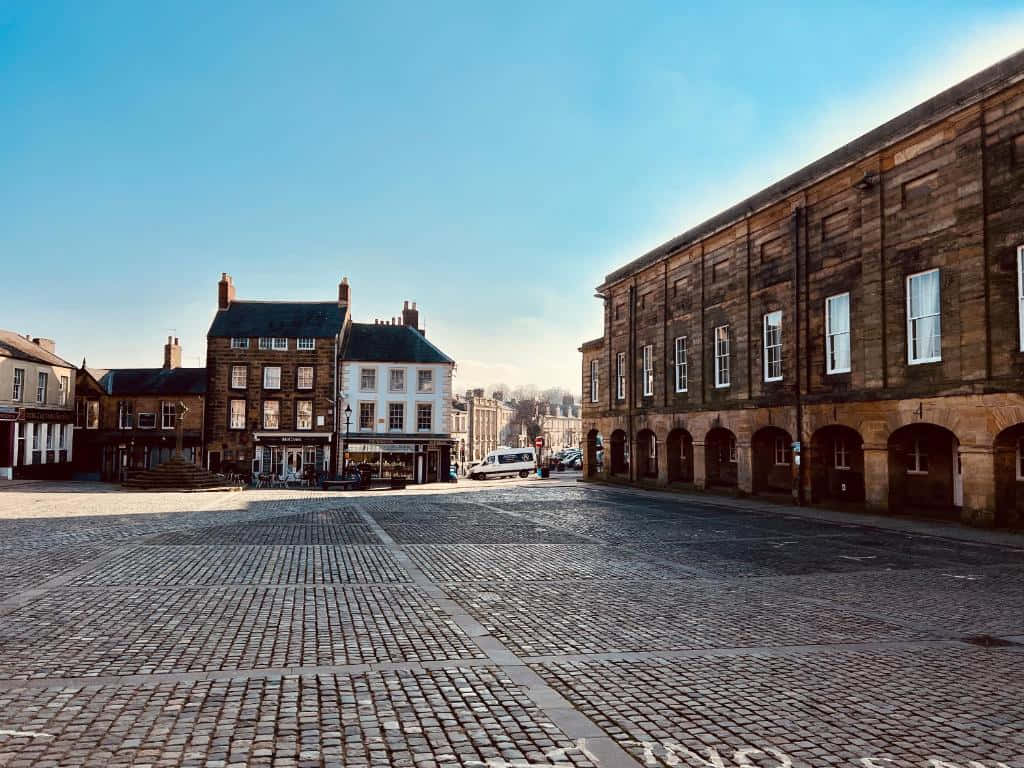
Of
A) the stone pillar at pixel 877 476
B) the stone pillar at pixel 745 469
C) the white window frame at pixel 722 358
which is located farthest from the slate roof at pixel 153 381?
the stone pillar at pixel 877 476

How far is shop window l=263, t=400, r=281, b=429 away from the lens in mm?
47844

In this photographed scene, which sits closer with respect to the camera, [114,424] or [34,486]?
[34,486]

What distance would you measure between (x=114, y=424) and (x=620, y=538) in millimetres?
43369

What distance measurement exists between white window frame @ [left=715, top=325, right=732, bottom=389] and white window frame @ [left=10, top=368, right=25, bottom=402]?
125 ft

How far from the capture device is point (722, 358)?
33.1 metres

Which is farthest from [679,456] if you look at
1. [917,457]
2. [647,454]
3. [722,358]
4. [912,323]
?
[912,323]

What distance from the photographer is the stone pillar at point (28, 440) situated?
4334 centimetres

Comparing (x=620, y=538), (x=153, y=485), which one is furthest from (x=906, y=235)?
(x=153, y=485)

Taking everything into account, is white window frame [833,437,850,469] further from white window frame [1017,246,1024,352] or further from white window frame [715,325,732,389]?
white window frame [1017,246,1024,352]

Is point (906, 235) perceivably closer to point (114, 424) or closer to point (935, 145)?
point (935, 145)

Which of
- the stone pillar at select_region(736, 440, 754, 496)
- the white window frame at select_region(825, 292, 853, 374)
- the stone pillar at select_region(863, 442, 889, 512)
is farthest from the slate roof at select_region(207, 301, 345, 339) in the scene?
the stone pillar at select_region(863, 442, 889, 512)

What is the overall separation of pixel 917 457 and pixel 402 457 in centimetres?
3156

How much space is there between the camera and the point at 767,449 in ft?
101

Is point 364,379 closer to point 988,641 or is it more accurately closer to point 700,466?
point 700,466
